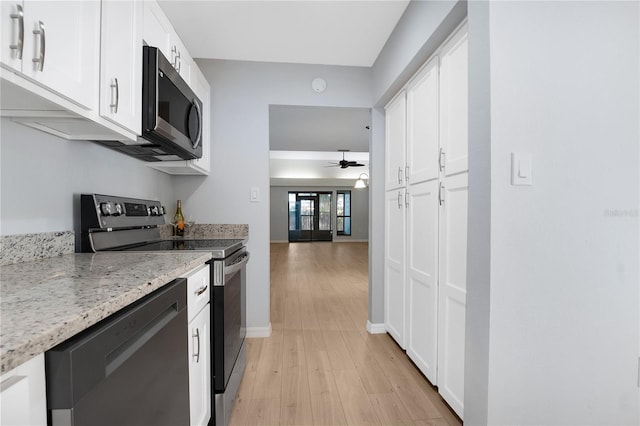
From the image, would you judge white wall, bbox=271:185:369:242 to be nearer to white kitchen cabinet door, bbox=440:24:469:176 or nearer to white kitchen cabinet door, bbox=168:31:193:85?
white kitchen cabinet door, bbox=168:31:193:85

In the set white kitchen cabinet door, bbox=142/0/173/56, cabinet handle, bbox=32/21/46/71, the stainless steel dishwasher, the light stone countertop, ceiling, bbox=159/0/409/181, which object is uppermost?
ceiling, bbox=159/0/409/181

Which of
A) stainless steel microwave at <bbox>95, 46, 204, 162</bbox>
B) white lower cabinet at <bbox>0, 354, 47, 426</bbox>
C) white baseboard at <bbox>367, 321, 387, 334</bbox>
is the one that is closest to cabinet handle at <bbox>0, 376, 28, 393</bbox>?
white lower cabinet at <bbox>0, 354, 47, 426</bbox>

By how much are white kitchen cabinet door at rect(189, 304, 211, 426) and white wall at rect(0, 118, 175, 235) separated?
745 mm

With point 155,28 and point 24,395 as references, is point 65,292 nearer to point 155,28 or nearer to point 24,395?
point 24,395

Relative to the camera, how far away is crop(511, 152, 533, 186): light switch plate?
45.9 inches

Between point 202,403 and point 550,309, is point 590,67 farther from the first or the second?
point 202,403

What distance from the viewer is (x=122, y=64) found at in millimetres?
1234

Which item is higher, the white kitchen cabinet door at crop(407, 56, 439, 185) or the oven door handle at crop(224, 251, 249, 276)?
the white kitchen cabinet door at crop(407, 56, 439, 185)

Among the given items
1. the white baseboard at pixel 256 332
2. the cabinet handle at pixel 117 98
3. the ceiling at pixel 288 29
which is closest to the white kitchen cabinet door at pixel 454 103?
the ceiling at pixel 288 29

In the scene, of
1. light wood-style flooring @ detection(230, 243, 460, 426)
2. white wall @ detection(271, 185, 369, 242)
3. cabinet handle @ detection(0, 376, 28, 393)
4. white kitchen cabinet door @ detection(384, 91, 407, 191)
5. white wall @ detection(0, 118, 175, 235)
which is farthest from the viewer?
white wall @ detection(271, 185, 369, 242)

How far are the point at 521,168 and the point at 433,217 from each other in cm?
72

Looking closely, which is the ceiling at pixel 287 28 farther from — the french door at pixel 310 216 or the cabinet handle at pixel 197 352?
the french door at pixel 310 216

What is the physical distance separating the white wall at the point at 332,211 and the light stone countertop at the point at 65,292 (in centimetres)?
986

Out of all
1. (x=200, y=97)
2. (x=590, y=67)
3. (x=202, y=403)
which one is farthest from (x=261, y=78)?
(x=202, y=403)
